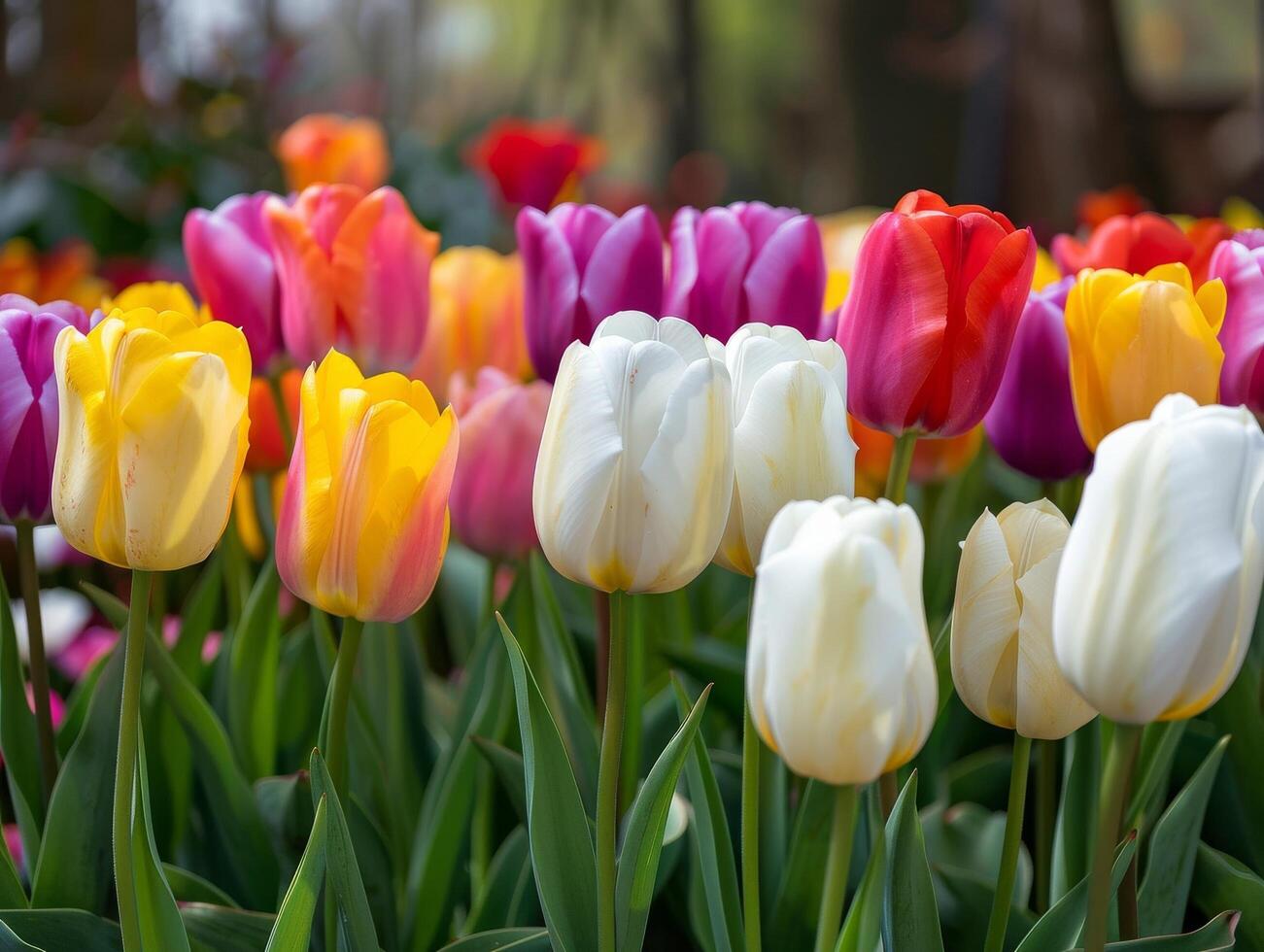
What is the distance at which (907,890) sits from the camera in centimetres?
61

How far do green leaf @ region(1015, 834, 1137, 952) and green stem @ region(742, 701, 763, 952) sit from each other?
0.13 m

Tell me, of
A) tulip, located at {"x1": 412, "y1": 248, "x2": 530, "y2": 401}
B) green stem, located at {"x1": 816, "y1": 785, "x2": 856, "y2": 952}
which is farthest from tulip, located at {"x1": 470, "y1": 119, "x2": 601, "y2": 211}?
green stem, located at {"x1": 816, "y1": 785, "x2": 856, "y2": 952}

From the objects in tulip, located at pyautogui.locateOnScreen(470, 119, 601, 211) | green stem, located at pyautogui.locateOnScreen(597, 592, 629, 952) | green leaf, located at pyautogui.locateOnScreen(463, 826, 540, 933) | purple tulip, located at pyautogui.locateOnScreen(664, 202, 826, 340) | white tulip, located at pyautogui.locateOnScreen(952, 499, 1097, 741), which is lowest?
green leaf, located at pyautogui.locateOnScreen(463, 826, 540, 933)

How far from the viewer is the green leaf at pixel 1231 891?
0.73 meters

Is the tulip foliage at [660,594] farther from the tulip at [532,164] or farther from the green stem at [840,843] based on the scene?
the tulip at [532,164]

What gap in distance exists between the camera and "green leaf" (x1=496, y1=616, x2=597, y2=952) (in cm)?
61

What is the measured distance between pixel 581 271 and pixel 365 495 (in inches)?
11.7

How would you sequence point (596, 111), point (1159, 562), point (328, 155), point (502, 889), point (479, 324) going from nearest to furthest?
point (1159, 562)
point (502, 889)
point (479, 324)
point (328, 155)
point (596, 111)

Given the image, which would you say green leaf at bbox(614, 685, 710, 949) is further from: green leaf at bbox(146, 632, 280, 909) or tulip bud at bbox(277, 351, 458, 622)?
green leaf at bbox(146, 632, 280, 909)

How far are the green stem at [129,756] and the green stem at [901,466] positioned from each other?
0.37 metres

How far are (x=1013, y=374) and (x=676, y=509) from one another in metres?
0.34

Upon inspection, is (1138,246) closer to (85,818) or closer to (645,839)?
(645,839)

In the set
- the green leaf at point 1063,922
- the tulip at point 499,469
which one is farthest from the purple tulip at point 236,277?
the green leaf at point 1063,922

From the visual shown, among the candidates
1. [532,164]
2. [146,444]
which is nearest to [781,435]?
[146,444]
